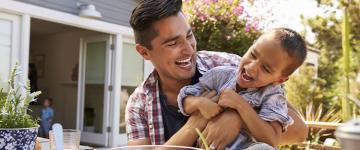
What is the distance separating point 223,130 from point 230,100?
0.29 feet

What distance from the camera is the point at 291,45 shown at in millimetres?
1162

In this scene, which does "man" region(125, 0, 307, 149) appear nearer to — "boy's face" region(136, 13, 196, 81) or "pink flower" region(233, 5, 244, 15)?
"boy's face" region(136, 13, 196, 81)

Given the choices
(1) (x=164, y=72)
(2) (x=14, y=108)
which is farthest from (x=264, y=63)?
(2) (x=14, y=108)

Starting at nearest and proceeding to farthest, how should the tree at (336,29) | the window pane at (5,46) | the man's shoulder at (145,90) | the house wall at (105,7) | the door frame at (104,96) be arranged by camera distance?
the man's shoulder at (145,90), the window pane at (5,46), the house wall at (105,7), the door frame at (104,96), the tree at (336,29)

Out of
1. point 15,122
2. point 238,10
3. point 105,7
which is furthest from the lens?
point 238,10

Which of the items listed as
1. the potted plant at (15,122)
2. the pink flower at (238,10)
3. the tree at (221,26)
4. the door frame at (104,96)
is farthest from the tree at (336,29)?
the potted plant at (15,122)

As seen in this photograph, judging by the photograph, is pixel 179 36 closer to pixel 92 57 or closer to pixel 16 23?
pixel 16 23

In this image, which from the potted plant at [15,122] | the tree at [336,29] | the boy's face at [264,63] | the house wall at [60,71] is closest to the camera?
the potted plant at [15,122]

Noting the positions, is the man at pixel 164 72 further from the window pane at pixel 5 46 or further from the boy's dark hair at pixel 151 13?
the window pane at pixel 5 46

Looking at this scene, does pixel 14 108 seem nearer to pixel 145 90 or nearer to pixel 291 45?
pixel 145 90

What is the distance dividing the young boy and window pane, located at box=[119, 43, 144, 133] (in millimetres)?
6137

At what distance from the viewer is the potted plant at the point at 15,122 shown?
3.32 ft

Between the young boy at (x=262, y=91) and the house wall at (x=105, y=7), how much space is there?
495 centimetres

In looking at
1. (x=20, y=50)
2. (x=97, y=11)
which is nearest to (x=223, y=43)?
(x=97, y=11)
